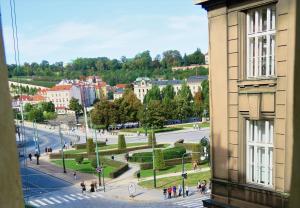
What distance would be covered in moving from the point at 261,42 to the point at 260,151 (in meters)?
2.58

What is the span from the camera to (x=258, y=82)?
8078mm

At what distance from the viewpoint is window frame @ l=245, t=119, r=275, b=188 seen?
26.7 feet

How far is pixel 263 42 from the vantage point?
8.15 meters

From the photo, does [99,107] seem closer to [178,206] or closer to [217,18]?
[178,206]

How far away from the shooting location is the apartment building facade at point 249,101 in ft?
25.1

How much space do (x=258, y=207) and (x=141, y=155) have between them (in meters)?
41.1

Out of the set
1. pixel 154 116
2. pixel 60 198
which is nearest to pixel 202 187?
pixel 60 198

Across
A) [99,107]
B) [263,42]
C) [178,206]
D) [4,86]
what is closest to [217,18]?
[263,42]

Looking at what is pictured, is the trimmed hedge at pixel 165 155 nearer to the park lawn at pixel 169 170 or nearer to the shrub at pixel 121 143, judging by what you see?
the park lawn at pixel 169 170

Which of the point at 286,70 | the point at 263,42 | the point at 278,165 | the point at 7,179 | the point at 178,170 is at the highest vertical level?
the point at 263,42

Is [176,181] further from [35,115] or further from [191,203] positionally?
[35,115]

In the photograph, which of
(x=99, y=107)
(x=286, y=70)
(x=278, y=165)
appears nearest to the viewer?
(x=286, y=70)

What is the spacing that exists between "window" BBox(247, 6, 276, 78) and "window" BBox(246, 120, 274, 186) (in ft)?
3.97

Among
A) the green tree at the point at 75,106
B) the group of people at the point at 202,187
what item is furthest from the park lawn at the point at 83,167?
the green tree at the point at 75,106
